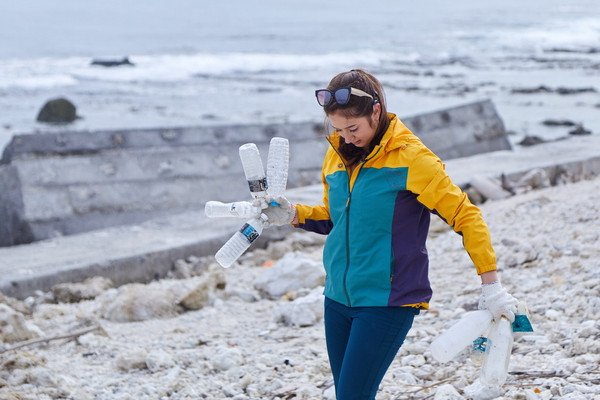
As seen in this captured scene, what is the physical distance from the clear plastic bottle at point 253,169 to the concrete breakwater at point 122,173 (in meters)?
7.32

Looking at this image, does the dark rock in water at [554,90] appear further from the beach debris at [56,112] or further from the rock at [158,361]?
the rock at [158,361]

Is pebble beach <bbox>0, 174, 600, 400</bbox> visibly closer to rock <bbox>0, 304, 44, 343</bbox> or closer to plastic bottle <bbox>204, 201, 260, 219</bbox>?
rock <bbox>0, 304, 44, 343</bbox>

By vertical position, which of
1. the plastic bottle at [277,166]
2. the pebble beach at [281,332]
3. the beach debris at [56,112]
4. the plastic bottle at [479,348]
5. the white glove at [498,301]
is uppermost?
the beach debris at [56,112]

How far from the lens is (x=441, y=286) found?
543cm

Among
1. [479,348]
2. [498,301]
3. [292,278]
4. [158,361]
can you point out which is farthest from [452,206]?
[292,278]

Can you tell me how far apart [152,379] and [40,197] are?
6247 millimetres

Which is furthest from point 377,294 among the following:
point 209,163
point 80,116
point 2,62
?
point 2,62

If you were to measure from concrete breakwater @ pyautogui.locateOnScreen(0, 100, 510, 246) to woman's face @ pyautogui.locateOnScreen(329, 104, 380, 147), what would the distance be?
24.5ft

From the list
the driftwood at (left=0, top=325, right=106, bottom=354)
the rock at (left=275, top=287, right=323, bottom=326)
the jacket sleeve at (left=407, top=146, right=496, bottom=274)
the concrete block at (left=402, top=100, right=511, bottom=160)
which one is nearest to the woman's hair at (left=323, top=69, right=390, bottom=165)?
the jacket sleeve at (left=407, top=146, right=496, bottom=274)

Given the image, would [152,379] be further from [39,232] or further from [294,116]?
[294,116]

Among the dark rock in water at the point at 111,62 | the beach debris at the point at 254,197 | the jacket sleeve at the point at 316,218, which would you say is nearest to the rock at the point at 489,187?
the jacket sleeve at the point at 316,218

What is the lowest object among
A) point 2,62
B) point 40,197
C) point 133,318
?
point 133,318

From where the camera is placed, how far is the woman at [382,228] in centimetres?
243

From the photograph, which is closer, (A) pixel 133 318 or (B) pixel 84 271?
(A) pixel 133 318
